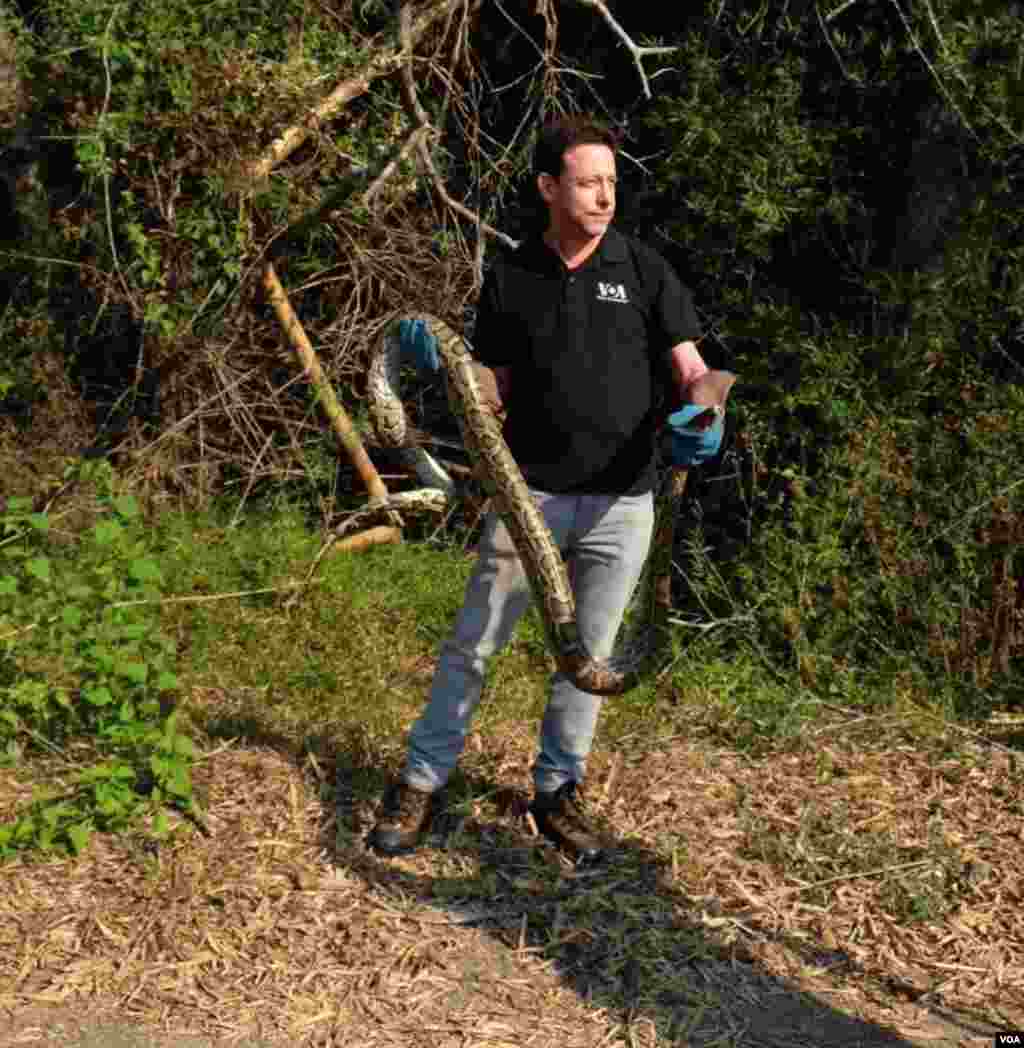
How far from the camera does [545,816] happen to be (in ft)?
15.8

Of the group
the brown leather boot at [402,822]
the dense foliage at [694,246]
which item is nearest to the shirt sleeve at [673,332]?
the brown leather boot at [402,822]

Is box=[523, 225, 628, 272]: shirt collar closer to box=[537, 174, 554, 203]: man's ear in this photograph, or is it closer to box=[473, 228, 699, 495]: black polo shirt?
box=[473, 228, 699, 495]: black polo shirt

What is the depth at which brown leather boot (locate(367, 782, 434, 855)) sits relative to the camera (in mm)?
4617

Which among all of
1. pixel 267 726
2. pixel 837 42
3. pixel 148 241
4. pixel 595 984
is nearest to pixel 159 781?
pixel 267 726

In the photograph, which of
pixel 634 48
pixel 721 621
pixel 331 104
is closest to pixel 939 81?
pixel 634 48

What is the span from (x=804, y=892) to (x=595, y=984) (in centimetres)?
81

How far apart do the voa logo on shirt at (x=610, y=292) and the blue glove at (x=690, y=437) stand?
14.2 inches

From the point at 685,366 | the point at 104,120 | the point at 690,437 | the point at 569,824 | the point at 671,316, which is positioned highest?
the point at 104,120

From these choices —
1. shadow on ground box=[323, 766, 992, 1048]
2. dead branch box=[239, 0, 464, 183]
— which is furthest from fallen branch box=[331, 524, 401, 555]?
shadow on ground box=[323, 766, 992, 1048]

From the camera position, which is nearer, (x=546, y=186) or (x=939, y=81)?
(x=546, y=186)

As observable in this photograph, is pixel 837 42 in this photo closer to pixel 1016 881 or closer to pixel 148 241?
pixel 148 241

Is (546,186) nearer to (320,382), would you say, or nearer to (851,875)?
(851,875)

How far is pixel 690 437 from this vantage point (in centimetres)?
420

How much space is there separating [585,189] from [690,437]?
72 cm
